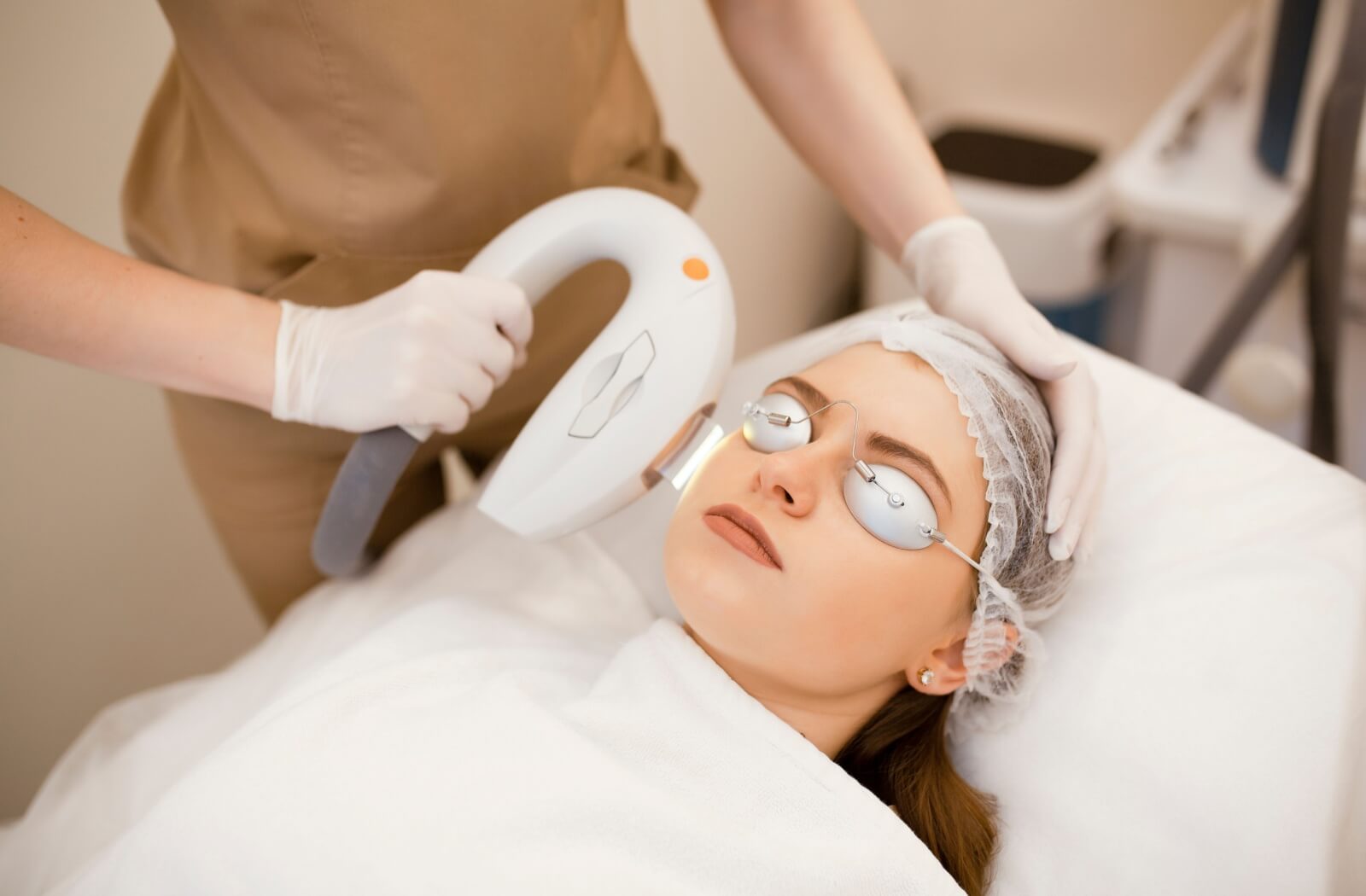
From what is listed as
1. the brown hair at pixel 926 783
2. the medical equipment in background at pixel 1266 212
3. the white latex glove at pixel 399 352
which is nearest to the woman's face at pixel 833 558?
the brown hair at pixel 926 783

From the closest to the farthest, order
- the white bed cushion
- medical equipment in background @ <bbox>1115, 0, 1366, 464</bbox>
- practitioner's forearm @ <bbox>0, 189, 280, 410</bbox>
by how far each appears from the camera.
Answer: practitioner's forearm @ <bbox>0, 189, 280, 410</bbox> → the white bed cushion → medical equipment in background @ <bbox>1115, 0, 1366, 464</bbox>

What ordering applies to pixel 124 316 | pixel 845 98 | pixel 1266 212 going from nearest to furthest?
pixel 124 316 < pixel 845 98 < pixel 1266 212

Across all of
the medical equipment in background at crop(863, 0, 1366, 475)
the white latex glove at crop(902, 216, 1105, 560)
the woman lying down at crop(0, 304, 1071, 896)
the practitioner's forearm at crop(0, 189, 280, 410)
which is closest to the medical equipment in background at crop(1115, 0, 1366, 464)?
the medical equipment in background at crop(863, 0, 1366, 475)

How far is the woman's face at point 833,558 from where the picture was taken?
0.92 metres

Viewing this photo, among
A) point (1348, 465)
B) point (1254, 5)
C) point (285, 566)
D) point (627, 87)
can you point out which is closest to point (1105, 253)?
point (1254, 5)

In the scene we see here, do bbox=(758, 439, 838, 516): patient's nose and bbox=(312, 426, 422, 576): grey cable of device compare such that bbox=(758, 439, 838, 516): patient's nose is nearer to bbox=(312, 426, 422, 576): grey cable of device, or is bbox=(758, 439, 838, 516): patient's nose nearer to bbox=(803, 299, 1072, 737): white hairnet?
bbox=(803, 299, 1072, 737): white hairnet

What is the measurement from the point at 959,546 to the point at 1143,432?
46 centimetres

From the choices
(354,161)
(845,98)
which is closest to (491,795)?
(354,161)

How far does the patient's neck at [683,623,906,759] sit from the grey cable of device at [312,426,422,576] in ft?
1.14

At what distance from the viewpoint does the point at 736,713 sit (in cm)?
98

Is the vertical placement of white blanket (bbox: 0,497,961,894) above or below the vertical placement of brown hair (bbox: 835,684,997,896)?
above

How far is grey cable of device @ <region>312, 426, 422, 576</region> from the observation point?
101 cm

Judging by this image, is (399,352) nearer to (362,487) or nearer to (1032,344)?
(362,487)

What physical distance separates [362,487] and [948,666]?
621mm
